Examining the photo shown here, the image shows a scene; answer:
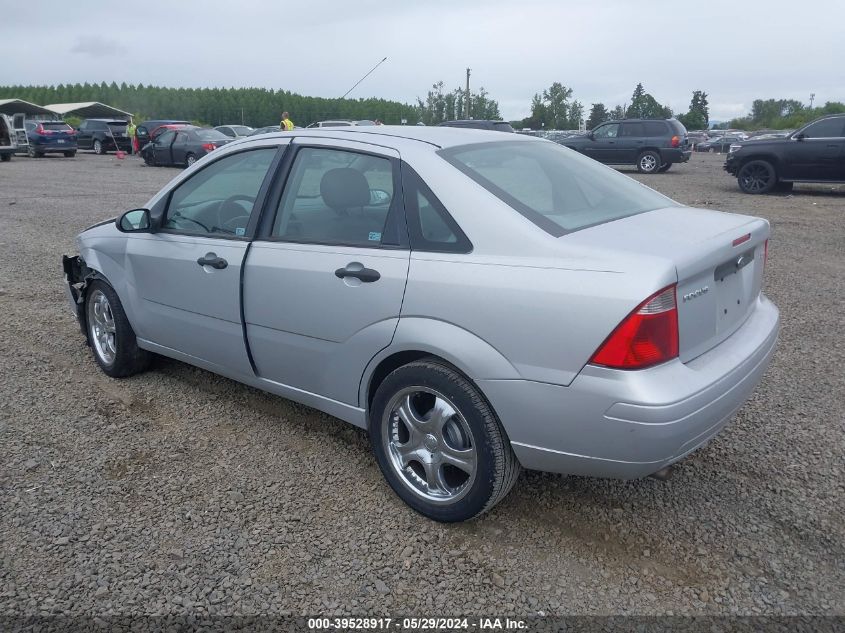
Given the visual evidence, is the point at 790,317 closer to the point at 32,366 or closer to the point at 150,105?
the point at 32,366

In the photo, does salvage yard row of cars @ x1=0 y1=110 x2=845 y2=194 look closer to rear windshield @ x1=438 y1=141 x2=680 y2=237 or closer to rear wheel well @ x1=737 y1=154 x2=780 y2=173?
rear wheel well @ x1=737 y1=154 x2=780 y2=173

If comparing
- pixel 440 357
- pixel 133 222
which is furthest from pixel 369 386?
pixel 133 222

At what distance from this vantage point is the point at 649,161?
21.3 metres

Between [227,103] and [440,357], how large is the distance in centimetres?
9866

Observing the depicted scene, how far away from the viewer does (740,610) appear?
2.51m

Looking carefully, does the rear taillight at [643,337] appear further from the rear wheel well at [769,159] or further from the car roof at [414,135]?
the rear wheel well at [769,159]

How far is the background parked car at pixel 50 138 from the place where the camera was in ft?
98.8

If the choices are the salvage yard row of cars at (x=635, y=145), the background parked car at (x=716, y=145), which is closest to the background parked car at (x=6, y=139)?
the salvage yard row of cars at (x=635, y=145)

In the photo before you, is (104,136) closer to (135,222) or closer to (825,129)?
(825,129)

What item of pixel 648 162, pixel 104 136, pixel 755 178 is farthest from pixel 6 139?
pixel 755 178

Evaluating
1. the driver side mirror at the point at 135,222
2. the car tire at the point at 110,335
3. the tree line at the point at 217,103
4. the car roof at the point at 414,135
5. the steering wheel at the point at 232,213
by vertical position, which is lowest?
the car tire at the point at 110,335

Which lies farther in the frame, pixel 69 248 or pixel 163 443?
pixel 69 248

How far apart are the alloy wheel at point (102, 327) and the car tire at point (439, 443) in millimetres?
2378

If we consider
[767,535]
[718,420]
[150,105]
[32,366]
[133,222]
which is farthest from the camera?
[150,105]
